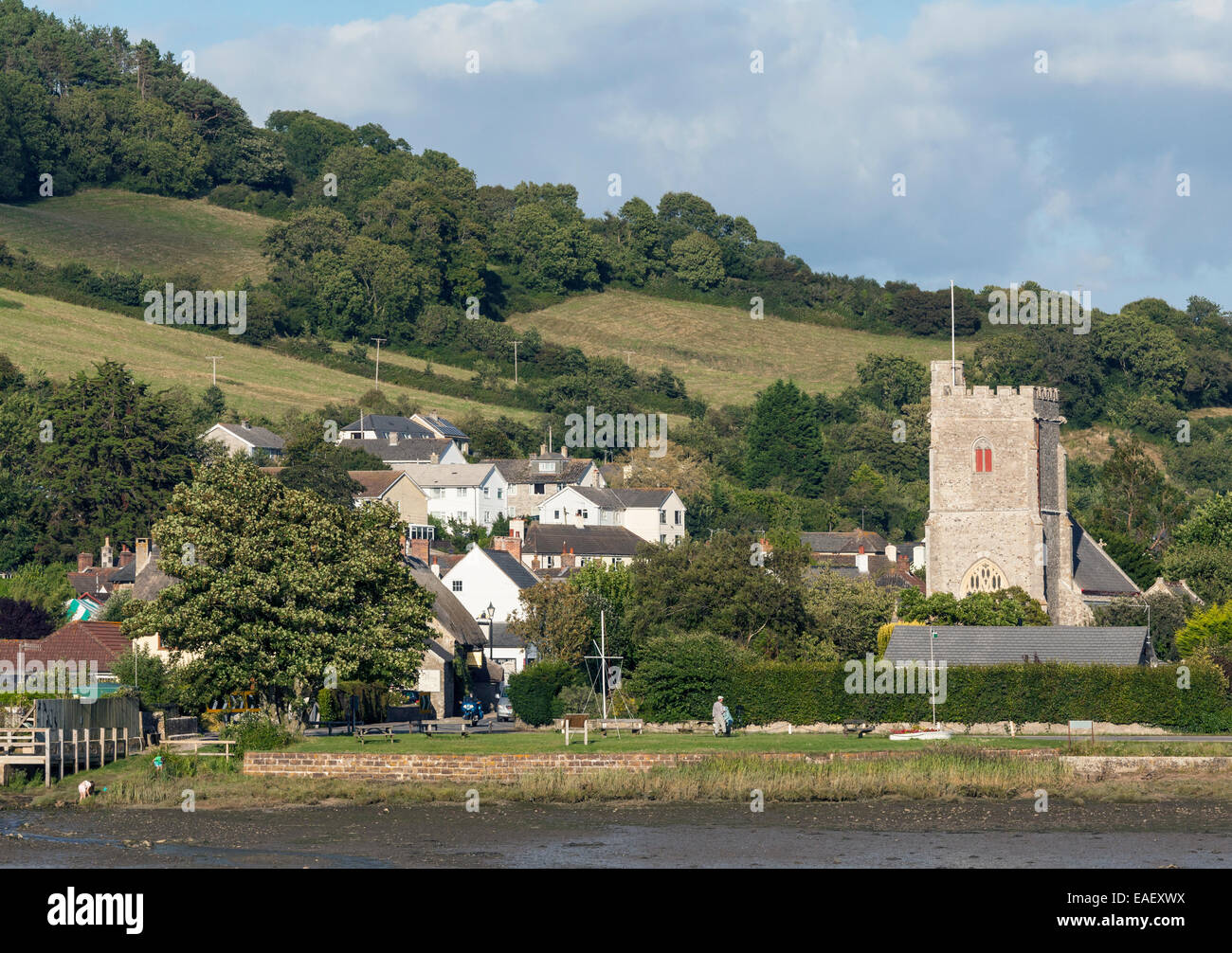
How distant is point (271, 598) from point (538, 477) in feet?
248

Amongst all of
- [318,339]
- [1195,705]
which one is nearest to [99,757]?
[1195,705]

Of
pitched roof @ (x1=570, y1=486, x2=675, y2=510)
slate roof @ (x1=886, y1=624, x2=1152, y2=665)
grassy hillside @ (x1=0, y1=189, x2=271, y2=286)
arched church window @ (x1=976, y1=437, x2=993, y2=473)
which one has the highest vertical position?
grassy hillside @ (x1=0, y1=189, x2=271, y2=286)

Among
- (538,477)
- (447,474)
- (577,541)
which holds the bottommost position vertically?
(577,541)

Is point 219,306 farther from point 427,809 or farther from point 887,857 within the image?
point 887,857

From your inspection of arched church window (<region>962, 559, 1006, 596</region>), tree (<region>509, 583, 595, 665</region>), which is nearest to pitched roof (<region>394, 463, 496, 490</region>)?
tree (<region>509, 583, 595, 665</region>)

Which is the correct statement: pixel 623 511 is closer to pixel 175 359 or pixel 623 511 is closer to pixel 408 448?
pixel 408 448

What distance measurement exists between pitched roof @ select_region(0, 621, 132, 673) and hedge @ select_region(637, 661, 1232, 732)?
2197cm

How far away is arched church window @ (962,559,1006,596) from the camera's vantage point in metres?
76.1

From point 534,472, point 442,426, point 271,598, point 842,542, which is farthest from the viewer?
point 442,426

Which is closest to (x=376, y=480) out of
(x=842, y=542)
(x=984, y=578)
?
(x=842, y=542)

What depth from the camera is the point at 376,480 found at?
115 meters

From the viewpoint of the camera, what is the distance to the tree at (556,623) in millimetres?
65750

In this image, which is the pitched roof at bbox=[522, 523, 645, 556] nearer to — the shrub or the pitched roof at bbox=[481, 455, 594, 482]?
the pitched roof at bbox=[481, 455, 594, 482]
